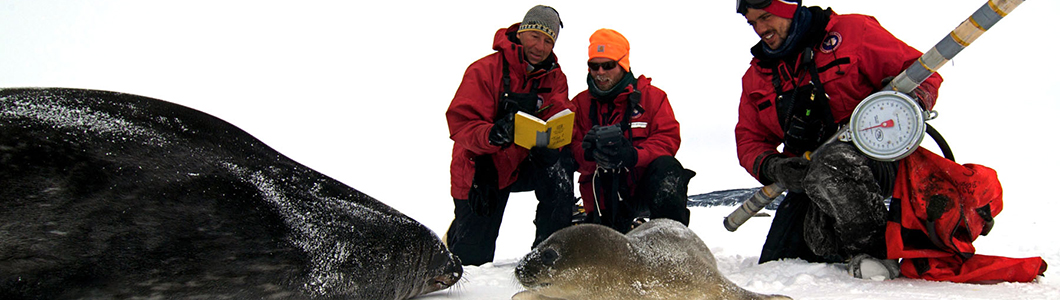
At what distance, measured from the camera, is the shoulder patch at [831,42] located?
11.4 feet

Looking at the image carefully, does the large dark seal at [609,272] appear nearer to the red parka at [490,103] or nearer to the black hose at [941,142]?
the black hose at [941,142]

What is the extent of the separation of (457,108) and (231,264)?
8.85ft

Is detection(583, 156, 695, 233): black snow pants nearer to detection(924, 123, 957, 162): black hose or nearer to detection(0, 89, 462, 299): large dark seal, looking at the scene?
detection(924, 123, 957, 162): black hose

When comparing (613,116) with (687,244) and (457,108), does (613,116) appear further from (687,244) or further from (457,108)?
(687,244)

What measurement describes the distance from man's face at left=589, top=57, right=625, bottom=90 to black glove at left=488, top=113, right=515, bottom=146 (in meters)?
0.85

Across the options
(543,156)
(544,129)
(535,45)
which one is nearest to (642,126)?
(543,156)

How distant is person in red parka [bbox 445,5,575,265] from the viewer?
4.27 m

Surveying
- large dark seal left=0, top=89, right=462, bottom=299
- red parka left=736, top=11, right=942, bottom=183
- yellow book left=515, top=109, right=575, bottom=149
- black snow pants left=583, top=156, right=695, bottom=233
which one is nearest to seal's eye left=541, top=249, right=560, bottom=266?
large dark seal left=0, top=89, right=462, bottom=299

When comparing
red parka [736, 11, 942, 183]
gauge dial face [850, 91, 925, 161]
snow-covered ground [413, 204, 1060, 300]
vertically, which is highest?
red parka [736, 11, 942, 183]

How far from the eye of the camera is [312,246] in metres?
1.85

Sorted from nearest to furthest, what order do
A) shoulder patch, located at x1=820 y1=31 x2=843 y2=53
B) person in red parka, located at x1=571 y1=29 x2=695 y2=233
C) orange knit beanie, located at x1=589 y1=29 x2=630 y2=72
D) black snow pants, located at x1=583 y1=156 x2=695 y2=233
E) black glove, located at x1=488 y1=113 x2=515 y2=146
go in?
1. shoulder patch, located at x1=820 y1=31 x2=843 y2=53
2. black glove, located at x1=488 y1=113 x2=515 y2=146
3. black snow pants, located at x1=583 y1=156 x2=695 y2=233
4. person in red parka, located at x1=571 y1=29 x2=695 y2=233
5. orange knit beanie, located at x1=589 y1=29 x2=630 y2=72

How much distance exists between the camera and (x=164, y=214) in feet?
5.37

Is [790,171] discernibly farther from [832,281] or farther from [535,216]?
[535,216]

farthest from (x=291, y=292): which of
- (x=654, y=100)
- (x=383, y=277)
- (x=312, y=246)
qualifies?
(x=654, y=100)
